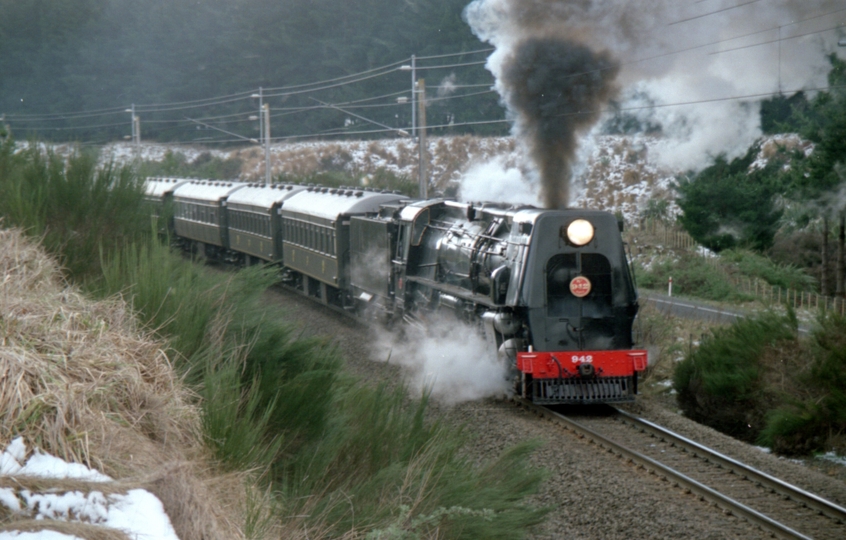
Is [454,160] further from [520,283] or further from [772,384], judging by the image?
[520,283]

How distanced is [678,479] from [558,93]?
8555mm

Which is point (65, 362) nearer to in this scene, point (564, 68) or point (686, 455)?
point (686, 455)

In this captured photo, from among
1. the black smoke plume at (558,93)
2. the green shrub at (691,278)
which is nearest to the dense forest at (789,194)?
the green shrub at (691,278)

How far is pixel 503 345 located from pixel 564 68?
613 cm

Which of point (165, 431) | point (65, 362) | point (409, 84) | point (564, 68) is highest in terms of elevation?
point (409, 84)

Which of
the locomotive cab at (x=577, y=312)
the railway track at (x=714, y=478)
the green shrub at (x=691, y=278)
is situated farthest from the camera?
the green shrub at (x=691, y=278)

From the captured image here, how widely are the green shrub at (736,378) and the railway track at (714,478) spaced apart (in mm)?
2872

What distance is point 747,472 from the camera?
842 centimetres

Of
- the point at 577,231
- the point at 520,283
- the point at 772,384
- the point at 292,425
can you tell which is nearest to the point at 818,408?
the point at 772,384

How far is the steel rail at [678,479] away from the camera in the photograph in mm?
6844

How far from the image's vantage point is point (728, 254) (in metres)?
31.0

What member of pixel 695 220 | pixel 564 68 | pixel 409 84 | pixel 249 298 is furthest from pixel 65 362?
pixel 409 84

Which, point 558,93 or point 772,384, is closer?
point 772,384

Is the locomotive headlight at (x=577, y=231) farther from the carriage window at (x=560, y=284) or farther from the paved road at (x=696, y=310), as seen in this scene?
the paved road at (x=696, y=310)
